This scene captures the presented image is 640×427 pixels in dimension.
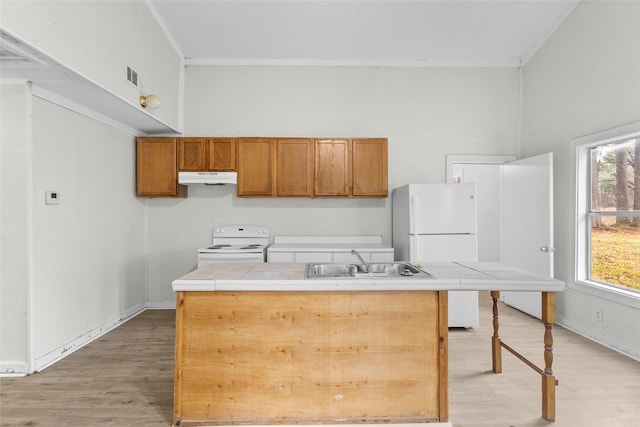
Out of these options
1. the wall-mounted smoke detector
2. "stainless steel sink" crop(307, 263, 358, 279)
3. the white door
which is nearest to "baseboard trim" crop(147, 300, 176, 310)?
the wall-mounted smoke detector

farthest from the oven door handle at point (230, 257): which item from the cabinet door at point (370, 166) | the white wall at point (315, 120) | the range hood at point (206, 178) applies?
the cabinet door at point (370, 166)

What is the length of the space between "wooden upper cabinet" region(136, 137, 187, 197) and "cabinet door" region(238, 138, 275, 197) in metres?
0.79

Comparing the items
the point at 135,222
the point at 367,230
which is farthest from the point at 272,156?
the point at 135,222

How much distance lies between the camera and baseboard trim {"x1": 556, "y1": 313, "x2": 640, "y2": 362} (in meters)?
2.85

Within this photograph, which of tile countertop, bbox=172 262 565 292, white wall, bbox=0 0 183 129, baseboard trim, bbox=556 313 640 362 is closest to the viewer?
tile countertop, bbox=172 262 565 292

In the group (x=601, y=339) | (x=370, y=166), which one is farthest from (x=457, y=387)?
(x=370, y=166)

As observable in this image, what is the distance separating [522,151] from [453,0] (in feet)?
7.07

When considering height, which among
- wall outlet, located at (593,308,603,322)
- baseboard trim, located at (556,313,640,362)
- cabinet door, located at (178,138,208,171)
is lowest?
baseboard trim, located at (556,313,640,362)

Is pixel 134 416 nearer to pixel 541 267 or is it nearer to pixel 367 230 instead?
pixel 367 230

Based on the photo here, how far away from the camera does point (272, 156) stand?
12.9 ft

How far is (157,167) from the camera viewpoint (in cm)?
393

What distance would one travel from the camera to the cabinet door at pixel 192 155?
12.9 ft

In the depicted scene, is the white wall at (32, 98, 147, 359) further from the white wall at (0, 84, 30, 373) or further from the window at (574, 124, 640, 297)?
the window at (574, 124, 640, 297)

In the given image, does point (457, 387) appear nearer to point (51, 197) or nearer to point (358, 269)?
point (358, 269)
